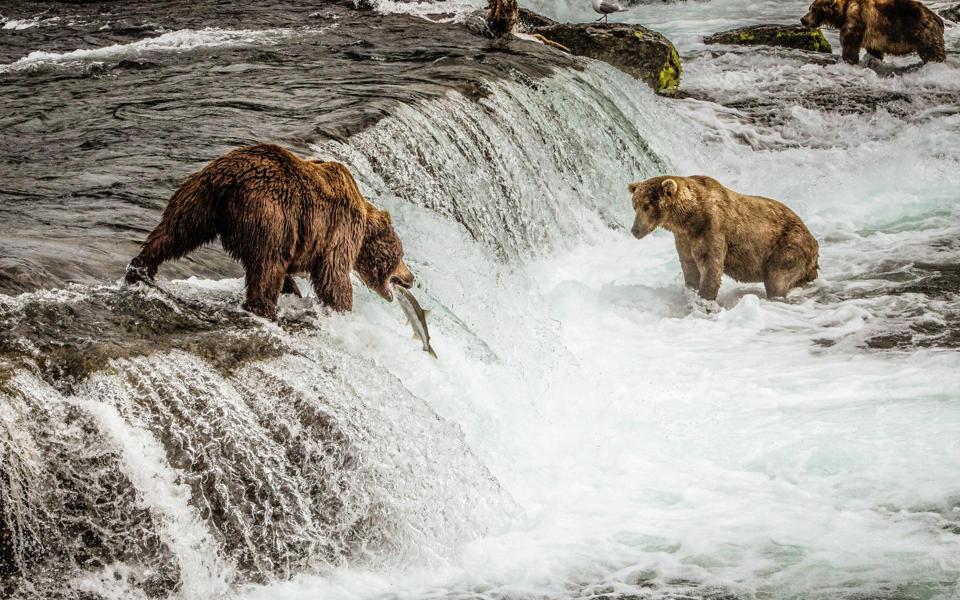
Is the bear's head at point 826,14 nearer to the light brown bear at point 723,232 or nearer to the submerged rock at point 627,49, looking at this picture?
the submerged rock at point 627,49

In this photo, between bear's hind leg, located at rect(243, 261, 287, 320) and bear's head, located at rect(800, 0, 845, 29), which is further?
bear's head, located at rect(800, 0, 845, 29)

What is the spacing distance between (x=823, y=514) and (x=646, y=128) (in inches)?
304

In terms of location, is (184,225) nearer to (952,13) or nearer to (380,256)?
(380,256)

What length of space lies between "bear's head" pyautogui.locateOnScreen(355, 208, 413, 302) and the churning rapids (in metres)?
0.22

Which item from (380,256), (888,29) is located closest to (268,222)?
(380,256)

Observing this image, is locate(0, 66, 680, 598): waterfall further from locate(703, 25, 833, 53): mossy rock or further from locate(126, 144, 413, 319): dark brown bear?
locate(703, 25, 833, 53): mossy rock

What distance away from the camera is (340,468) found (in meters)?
4.17

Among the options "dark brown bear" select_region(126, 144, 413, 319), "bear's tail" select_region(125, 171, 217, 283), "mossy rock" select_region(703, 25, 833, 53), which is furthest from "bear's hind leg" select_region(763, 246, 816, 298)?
"mossy rock" select_region(703, 25, 833, 53)

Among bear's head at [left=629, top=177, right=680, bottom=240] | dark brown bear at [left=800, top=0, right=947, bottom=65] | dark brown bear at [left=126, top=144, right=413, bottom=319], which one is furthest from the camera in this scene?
dark brown bear at [left=800, top=0, right=947, bottom=65]

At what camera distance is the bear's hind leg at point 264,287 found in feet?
14.1

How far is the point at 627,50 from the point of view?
1416 centimetres

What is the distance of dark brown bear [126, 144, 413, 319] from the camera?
13.8 feet

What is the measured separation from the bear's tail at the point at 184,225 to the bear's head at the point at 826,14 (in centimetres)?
1405

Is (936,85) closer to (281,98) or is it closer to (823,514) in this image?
(281,98)
